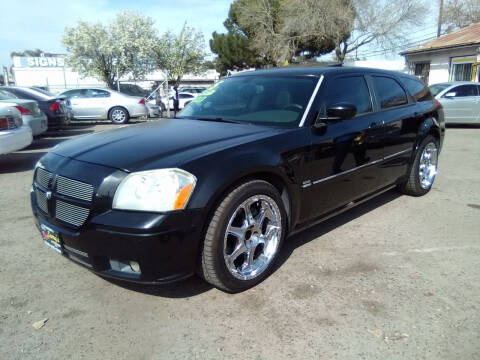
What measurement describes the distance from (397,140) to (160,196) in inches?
119

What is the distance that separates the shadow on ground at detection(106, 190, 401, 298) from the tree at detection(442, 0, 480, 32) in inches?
1539

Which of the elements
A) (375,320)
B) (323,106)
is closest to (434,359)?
(375,320)

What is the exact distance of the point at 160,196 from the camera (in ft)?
7.71

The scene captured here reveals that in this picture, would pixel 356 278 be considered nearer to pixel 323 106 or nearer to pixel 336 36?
pixel 323 106

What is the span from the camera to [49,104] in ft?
36.8

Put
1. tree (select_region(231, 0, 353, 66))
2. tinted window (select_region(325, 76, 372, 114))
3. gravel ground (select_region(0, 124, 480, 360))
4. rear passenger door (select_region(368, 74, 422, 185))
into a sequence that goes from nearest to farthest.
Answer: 1. gravel ground (select_region(0, 124, 480, 360))
2. tinted window (select_region(325, 76, 372, 114))
3. rear passenger door (select_region(368, 74, 422, 185))
4. tree (select_region(231, 0, 353, 66))

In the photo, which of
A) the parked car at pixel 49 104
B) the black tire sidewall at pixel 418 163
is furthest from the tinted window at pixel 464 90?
the parked car at pixel 49 104

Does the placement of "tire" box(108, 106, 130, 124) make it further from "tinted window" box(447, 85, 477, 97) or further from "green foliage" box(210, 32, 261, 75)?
"green foliage" box(210, 32, 261, 75)

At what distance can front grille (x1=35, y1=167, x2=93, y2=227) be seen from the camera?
246 centimetres

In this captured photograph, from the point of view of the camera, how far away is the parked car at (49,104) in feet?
36.5

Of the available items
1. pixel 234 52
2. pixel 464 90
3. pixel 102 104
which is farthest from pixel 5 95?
pixel 234 52

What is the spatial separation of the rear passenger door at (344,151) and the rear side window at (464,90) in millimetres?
10493

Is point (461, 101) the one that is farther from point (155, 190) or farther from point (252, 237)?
point (155, 190)

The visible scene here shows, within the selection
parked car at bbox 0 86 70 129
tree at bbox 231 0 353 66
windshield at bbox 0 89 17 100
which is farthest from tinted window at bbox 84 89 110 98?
tree at bbox 231 0 353 66
